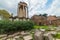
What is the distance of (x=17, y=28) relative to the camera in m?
23.2

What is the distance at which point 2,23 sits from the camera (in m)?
22.6

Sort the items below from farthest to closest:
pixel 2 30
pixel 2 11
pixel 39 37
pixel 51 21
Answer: pixel 2 11 → pixel 51 21 → pixel 2 30 → pixel 39 37

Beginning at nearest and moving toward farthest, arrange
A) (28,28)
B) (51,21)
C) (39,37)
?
(39,37) → (28,28) → (51,21)

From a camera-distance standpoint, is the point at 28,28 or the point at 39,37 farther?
the point at 28,28

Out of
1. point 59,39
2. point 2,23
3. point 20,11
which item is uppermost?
point 20,11

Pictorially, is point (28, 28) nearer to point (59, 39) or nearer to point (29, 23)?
point (29, 23)

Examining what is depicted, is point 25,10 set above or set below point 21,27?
above

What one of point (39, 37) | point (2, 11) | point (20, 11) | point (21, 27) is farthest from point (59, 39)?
point (2, 11)

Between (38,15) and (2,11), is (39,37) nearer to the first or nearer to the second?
(38,15)

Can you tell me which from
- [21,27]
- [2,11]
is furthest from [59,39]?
[2,11]

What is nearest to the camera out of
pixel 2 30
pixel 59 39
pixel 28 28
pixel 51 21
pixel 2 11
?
pixel 59 39

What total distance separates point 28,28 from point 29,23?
995 mm

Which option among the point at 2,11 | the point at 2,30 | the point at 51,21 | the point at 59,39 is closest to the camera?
the point at 59,39

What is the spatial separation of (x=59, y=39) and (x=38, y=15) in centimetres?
1703
